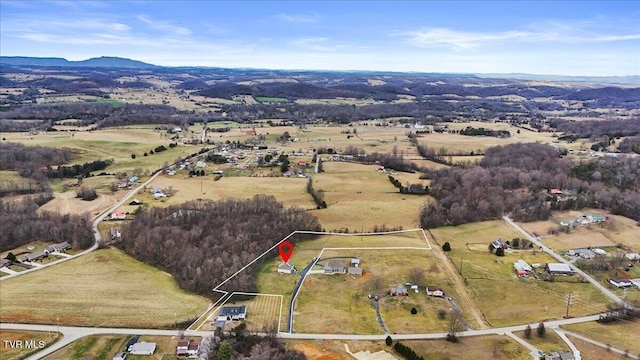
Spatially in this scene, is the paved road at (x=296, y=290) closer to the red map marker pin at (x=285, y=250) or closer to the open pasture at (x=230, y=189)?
the red map marker pin at (x=285, y=250)

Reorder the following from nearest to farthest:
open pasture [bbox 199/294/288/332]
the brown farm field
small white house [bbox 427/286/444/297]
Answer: open pasture [bbox 199/294/288/332] → small white house [bbox 427/286/444/297] → the brown farm field

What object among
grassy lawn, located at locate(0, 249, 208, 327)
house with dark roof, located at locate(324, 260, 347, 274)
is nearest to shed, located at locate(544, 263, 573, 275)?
house with dark roof, located at locate(324, 260, 347, 274)

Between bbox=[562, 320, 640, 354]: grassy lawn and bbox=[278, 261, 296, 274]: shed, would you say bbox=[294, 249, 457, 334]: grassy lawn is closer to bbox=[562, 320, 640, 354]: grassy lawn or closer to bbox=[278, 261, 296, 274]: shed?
bbox=[278, 261, 296, 274]: shed

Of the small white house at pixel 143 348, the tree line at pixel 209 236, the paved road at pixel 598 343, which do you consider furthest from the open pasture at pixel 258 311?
the paved road at pixel 598 343

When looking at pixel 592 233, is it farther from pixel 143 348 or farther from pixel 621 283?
pixel 143 348

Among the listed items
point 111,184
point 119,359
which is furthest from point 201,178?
point 119,359

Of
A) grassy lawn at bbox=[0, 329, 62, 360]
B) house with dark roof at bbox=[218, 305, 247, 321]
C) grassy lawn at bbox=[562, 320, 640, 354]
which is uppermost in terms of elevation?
house with dark roof at bbox=[218, 305, 247, 321]

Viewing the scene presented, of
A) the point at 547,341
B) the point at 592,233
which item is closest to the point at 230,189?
the point at 592,233
